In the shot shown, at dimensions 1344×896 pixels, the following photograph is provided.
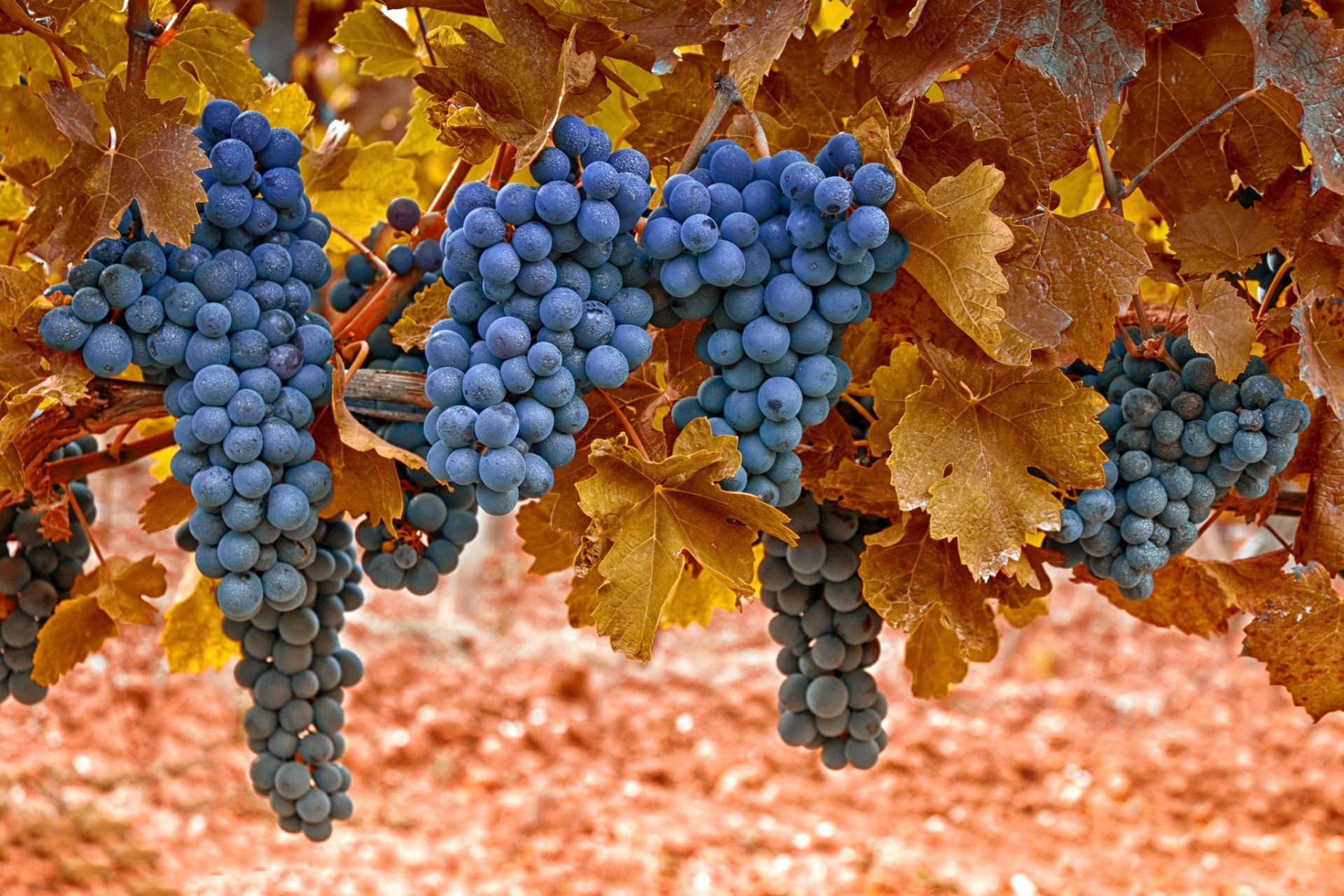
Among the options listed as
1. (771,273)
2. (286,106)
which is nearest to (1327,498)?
(771,273)

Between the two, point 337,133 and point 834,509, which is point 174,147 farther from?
point 834,509

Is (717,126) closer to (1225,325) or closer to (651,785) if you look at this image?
(1225,325)

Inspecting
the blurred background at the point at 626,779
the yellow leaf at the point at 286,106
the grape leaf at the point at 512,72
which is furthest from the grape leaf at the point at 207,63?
the blurred background at the point at 626,779

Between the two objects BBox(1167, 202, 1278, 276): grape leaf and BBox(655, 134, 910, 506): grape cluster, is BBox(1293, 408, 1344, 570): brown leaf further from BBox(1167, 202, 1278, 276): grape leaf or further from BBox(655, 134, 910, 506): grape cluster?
BBox(655, 134, 910, 506): grape cluster

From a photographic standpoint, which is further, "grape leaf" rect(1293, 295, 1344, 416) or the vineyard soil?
the vineyard soil

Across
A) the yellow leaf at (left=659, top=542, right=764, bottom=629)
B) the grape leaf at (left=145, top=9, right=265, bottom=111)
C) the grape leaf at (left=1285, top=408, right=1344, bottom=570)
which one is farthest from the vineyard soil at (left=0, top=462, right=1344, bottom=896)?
the grape leaf at (left=145, top=9, right=265, bottom=111)

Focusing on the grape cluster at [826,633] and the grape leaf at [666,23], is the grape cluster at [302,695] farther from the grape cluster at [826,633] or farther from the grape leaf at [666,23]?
the grape leaf at [666,23]
